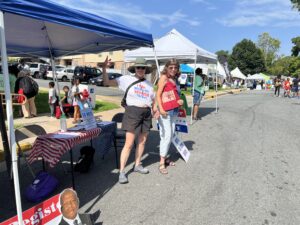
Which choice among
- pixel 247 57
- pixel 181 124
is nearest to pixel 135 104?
pixel 181 124

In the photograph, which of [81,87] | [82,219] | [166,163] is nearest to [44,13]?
[82,219]

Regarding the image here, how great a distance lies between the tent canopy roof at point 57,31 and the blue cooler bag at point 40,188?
2.07 meters

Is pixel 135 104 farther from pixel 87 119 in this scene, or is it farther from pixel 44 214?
pixel 44 214

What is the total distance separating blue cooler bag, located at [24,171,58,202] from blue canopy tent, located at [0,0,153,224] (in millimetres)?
1191

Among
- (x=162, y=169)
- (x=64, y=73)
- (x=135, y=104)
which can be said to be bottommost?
(x=162, y=169)

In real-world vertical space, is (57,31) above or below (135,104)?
above

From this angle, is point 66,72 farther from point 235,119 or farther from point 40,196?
point 40,196

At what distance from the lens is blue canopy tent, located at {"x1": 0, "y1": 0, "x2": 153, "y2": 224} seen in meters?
2.73

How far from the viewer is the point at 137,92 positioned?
4441 millimetres

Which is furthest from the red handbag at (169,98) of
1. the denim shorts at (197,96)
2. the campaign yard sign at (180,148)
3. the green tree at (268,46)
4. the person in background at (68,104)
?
the green tree at (268,46)

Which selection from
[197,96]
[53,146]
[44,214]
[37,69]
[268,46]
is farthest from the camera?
[268,46]

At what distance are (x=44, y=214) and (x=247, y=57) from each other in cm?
7423

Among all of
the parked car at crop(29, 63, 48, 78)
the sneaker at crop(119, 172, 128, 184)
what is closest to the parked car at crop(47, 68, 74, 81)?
the parked car at crop(29, 63, 48, 78)

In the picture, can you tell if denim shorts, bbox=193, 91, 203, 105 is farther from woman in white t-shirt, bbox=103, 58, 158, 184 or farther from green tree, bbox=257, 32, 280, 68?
green tree, bbox=257, 32, 280, 68
